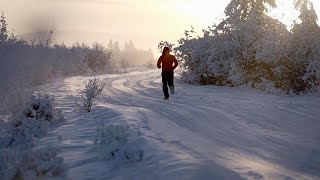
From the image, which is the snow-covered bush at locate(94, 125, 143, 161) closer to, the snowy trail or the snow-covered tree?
the snowy trail

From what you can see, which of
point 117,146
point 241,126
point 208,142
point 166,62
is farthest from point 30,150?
point 166,62

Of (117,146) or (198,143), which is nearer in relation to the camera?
(117,146)

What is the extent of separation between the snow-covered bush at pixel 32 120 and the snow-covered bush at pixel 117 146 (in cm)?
145

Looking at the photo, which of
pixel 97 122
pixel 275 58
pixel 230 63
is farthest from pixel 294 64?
pixel 97 122

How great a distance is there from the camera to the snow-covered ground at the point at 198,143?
5.03m

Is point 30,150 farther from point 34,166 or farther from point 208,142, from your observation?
point 208,142

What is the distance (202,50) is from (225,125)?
1365 cm

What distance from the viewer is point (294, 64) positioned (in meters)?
16.1

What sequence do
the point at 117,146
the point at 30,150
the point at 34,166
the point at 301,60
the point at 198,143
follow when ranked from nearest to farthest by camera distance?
the point at 34,166
the point at 30,150
the point at 117,146
the point at 198,143
the point at 301,60

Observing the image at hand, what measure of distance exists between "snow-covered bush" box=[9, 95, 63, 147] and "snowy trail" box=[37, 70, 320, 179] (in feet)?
0.99

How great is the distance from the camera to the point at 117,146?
5.75 meters

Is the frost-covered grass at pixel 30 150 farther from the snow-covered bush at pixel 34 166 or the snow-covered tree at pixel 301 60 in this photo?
the snow-covered tree at pixel 301 60

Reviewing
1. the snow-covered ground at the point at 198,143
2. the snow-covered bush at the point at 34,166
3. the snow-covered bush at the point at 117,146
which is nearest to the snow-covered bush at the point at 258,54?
the snow-covered ground at the point at 198,143

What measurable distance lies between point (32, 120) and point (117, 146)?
10.9 feet
